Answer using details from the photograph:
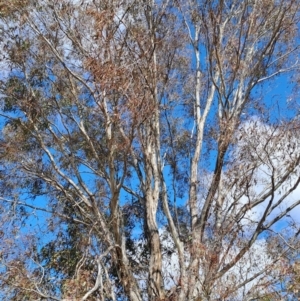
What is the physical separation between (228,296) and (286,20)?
522 centimetres

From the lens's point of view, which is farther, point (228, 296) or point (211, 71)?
point (211, 71)

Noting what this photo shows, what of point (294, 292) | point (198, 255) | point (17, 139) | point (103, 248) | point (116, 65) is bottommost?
point (294, 292)

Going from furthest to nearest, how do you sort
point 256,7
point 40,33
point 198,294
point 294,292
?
point 256,7 < point 40,33 < point 198,294 < point 294,292

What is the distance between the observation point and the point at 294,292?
28.1 feet

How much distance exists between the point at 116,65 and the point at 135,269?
4.13 metres

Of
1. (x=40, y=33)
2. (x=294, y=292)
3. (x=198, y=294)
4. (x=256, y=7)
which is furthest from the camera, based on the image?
(x=256, y=7)

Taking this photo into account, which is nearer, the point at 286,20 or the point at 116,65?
the point at 116,65

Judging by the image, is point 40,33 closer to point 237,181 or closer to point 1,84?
point 1,84

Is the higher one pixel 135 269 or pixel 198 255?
pixel 135 269

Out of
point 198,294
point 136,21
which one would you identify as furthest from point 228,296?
point 136,21

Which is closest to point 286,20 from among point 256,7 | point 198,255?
point 256,7

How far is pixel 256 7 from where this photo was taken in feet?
35.9

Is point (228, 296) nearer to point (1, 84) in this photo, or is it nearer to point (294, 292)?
point (294, 292)

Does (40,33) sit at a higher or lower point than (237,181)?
higher
